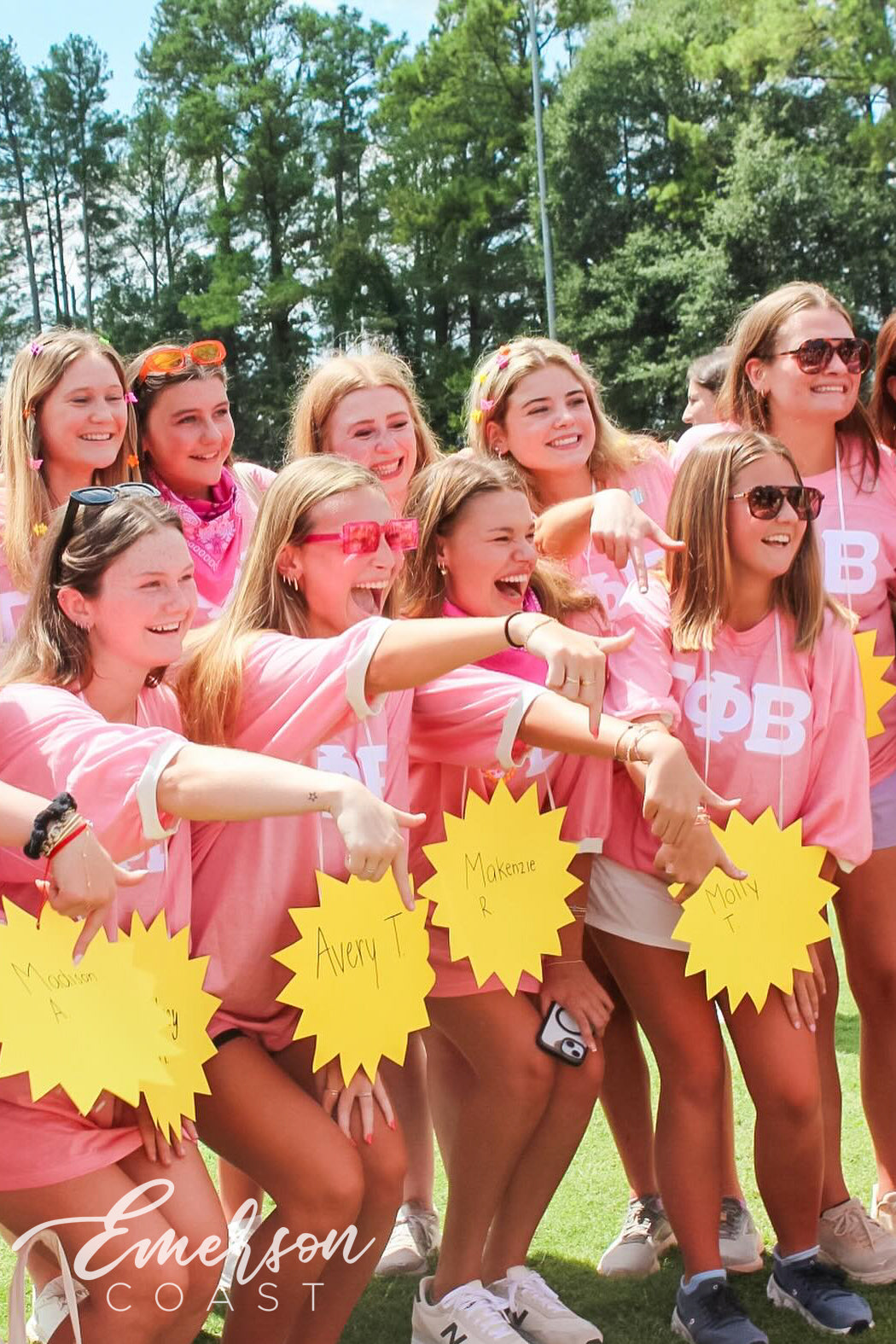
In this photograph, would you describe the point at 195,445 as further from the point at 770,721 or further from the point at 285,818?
the point at 770,721

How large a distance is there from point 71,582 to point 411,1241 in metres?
1.93

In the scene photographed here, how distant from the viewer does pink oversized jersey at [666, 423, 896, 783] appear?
11.5 ft

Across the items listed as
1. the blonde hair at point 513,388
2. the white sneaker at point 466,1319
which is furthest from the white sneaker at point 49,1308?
the blonde hair at point 513,388

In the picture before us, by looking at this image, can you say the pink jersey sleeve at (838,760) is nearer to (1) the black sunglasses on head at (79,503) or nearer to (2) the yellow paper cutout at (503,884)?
(2) the yellow paper cutout at (503,884)

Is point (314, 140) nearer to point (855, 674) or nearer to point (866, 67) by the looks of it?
point (866, 67)

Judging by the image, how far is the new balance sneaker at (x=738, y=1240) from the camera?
337 centimetres

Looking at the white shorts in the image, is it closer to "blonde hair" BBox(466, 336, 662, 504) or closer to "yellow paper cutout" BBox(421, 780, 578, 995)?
"yellow paper cutout" BBox(421, 780, 578, 995)

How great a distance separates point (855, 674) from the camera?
10.4 feet

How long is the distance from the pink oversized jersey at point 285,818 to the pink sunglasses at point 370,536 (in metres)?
0.23

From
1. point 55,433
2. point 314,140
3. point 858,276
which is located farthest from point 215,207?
point 55,433

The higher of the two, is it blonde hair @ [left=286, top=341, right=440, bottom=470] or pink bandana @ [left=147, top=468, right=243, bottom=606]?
blonde hair @ [left=286, top=341, right=440, bottom=470]

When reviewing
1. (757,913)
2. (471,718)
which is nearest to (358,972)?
(471,718)

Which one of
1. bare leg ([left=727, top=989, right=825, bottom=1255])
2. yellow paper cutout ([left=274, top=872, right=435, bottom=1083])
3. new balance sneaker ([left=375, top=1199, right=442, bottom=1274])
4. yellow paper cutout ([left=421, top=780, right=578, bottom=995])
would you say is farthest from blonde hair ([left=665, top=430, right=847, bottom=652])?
new balance sneaker ([left=375, top=1199, right=442, bottom=1274])

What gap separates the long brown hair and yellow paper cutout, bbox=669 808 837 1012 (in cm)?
134
